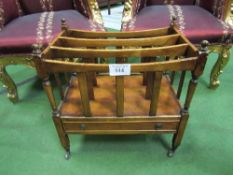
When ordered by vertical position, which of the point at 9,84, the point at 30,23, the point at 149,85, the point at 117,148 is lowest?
the point at 117,148

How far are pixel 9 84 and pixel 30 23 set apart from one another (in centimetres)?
43

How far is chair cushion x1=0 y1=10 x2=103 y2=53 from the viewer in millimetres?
1263

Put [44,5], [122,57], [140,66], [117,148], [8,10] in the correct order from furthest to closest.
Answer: [44,5], [8,10], [117,148], [122,57], [140,66]

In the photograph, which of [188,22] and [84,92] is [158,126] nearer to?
[84,92]

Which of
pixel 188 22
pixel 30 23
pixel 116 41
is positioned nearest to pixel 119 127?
pixel 116 41

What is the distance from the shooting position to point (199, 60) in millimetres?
832

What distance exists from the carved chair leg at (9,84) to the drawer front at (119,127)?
651 mm

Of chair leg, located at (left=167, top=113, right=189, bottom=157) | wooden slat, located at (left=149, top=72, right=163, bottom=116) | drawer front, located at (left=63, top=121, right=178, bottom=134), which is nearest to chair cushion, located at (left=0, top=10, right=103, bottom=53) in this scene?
drawer front, located at (left=63, top=121, right=178, bottom=134)

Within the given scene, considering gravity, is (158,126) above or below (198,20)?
below

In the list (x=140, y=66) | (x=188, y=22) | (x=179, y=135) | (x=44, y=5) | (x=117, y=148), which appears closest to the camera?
(x=140, y=66)

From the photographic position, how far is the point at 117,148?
3.99 feet

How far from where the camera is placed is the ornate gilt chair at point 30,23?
127cm

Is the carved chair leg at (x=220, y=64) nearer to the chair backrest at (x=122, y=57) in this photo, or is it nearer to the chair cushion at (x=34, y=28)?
the chair backrest at (x=122, y=57)

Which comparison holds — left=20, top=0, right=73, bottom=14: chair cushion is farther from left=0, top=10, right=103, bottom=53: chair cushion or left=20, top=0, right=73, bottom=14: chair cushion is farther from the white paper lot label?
the white paper lot label
